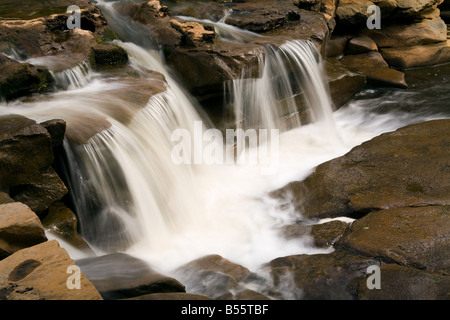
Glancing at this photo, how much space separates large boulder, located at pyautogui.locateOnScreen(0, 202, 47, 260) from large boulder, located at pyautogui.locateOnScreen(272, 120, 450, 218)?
10.7 feet

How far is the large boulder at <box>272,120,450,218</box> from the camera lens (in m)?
5.80

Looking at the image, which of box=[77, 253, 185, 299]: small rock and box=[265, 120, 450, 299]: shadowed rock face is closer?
box=[77, 253, 185, 299]: small rock

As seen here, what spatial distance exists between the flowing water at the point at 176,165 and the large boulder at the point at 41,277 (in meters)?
1.17

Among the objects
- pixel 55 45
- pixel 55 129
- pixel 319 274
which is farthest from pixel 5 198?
pixel 55 45

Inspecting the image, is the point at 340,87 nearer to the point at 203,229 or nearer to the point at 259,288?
the point at 203,229

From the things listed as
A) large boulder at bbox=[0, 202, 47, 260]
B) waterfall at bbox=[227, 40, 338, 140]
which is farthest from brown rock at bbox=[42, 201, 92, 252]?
waterfall at bbox=[227, 40, 338, 140]

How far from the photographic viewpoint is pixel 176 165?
22.0ft

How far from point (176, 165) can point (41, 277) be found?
3260 mm

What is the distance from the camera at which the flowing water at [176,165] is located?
549 centimetres

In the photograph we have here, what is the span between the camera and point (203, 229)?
20.2ft

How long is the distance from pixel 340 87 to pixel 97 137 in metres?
5.99

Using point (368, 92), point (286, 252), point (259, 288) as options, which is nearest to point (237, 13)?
point (368, 92)

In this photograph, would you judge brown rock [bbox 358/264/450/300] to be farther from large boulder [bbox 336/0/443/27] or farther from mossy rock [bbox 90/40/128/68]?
large boulder [bbox 336/0/443/27]

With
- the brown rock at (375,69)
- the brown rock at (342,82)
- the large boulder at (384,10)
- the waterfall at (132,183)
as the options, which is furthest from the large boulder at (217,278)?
the large boulder at (384,10)
